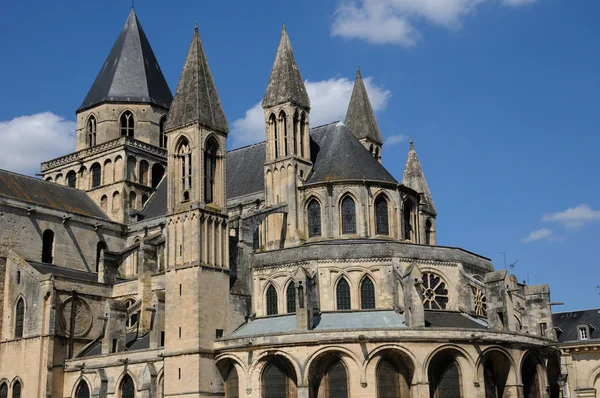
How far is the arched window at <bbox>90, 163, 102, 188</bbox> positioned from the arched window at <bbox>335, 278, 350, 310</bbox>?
84.9 feet

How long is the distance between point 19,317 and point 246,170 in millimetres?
15718

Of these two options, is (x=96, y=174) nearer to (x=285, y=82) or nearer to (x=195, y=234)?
(x=285, y=82)

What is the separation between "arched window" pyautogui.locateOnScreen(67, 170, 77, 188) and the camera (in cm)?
6003

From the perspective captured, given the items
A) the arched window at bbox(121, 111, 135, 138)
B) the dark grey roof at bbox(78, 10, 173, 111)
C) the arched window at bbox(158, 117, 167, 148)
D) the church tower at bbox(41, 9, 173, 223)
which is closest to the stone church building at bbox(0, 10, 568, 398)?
the church tower at bbox(41, 9, 173, 223)

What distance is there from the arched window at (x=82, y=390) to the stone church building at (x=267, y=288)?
74mm

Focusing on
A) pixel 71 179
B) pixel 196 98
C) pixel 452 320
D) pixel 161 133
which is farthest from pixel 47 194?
pixel 452 320

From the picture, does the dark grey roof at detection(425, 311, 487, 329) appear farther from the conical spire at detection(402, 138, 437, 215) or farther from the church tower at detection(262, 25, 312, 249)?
the conical spire at detection(402, 138, 437, 215)

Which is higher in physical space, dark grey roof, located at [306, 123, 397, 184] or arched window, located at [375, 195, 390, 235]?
dark grey roof, located at [306, 123, 397, 184]

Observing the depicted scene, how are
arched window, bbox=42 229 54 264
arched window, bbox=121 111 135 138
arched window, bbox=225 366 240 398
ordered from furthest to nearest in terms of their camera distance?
arched window, bbox=121 111 135 138 → arched window, bbox=42 229 54 264 → arched window, bbox=225 366 240 398

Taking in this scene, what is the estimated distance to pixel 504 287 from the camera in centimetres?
3828

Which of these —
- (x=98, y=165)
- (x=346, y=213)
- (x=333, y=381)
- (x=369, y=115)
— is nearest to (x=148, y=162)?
(x=98, y=165)

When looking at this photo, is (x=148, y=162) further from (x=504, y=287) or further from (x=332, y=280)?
(x=504, y=287)

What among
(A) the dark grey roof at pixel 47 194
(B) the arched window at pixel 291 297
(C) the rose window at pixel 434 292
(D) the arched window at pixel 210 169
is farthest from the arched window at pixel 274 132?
(A) the dark grey roof at pixel 47 194

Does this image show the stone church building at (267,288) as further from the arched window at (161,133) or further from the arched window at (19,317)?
the arched window at (161,133)
